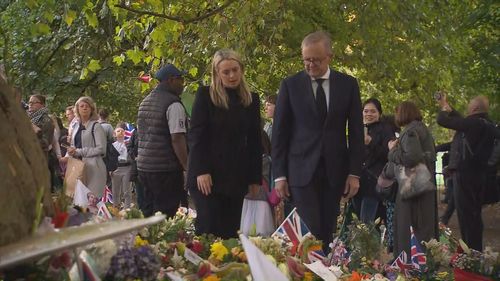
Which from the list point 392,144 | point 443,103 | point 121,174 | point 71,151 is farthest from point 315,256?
point 121,174

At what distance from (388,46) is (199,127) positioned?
4834mm

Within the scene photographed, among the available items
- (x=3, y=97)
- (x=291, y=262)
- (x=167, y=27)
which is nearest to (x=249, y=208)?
(x=167, y=27)

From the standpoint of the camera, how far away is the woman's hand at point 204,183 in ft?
19.5

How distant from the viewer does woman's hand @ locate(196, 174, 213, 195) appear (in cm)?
595

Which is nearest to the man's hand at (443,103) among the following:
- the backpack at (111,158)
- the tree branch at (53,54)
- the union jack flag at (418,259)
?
the union jack flag at (418,259)

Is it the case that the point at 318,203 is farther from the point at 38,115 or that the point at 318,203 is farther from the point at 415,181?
the point at 38,115

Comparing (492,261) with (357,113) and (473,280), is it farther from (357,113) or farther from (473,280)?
(357,113)

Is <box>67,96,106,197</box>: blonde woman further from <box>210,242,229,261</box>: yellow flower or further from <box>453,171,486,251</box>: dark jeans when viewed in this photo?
<box>210,242,229,261</box>: yellow flower

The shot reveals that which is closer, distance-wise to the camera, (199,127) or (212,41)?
(199,127)

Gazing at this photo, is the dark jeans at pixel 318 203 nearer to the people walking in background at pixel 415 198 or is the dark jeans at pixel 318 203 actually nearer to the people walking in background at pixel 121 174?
the people walking in background at pixel 415 198

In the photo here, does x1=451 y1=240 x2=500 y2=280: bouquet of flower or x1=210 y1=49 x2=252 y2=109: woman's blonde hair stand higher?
x1=210 y1=49 x2=252 y2=109: woman's blonde hair

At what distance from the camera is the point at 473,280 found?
4727 mm

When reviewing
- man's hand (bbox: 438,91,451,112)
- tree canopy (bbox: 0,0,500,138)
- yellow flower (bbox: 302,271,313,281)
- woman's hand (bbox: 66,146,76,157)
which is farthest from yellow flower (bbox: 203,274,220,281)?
woman's hand (bbox: 66,146,76,157)

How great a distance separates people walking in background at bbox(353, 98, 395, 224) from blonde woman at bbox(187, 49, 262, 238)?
9.99 ft
